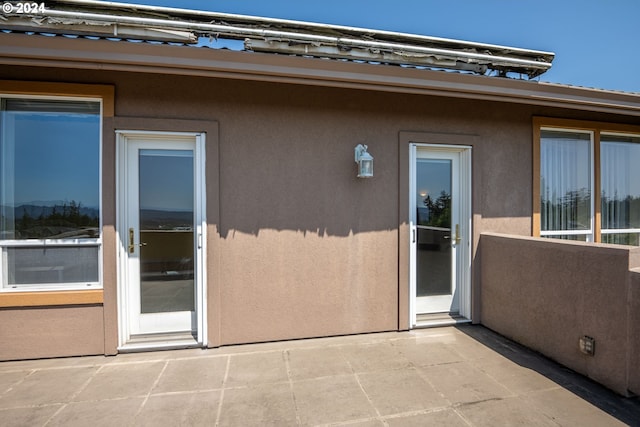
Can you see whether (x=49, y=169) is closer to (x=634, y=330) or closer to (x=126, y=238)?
(x=126, y=238)

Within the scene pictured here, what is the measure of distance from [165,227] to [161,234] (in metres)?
0.09

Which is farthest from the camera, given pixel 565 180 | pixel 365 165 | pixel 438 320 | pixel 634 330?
pixel 565 180

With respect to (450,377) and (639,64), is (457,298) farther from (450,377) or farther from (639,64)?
(639,64)

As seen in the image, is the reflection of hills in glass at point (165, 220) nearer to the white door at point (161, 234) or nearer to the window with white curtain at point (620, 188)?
the white door at point (161, 234)

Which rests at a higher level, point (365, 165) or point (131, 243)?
point (365, 165)

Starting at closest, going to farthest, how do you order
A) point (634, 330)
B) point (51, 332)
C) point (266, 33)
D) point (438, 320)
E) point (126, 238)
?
point (634, 330), point (266, 33), point (51, 332), point (126, 238), point (438, 320)

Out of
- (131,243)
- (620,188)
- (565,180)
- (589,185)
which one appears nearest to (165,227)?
(131,243)

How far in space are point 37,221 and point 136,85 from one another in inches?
68.1

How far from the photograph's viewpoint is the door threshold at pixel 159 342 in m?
3.47

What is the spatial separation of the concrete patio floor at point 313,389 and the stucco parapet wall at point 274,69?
280 cm

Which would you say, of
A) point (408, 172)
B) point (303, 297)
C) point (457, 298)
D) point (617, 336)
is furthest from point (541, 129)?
point (303, 297)

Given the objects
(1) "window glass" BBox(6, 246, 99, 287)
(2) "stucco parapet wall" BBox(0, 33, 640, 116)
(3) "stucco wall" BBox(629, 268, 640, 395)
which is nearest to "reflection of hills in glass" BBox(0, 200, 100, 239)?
(1) "window glass" BBox(6, 246, 99, 287)

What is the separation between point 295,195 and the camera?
3773 millimetres

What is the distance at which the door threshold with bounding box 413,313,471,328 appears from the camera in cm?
414
